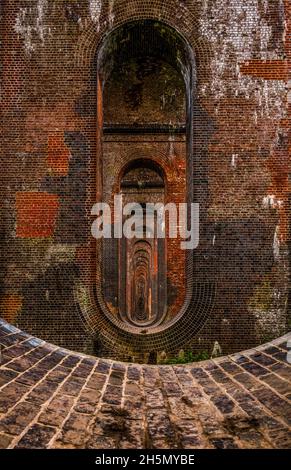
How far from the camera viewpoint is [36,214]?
8.13m

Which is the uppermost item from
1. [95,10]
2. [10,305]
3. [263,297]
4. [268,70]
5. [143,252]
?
[95,10]

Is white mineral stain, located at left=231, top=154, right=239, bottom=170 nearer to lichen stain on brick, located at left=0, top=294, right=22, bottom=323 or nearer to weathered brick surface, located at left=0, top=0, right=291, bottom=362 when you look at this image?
weathered brick surface, located at left=0, top=0, right=291, bottom=362

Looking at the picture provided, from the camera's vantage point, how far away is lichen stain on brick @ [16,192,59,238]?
810 cm

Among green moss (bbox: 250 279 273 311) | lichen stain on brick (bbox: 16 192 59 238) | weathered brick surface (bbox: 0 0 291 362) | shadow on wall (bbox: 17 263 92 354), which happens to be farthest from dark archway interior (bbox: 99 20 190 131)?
green moss (bbox: 250 279 273 311)

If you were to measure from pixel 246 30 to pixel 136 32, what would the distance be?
2.27 metres

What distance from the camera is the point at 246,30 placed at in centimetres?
838

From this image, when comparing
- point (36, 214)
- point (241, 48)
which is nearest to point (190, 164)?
point (241, 48)

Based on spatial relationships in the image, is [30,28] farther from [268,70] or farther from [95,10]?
[268,70]

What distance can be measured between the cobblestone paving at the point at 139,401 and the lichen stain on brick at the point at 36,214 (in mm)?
4044

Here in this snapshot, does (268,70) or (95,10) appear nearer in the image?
(268,70)

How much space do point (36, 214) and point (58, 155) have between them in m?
1.25

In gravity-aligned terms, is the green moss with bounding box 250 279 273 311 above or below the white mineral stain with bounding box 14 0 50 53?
below

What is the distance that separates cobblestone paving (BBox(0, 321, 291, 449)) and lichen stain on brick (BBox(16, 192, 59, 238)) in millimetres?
4044
